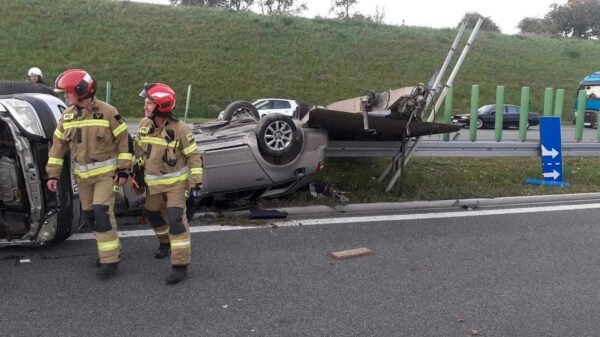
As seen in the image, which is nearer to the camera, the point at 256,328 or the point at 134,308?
the point at 256,328

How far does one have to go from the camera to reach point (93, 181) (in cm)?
398

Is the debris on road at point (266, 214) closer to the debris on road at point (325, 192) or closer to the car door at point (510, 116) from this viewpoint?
the debris on road at point (325, 192)

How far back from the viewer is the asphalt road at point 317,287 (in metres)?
3.29

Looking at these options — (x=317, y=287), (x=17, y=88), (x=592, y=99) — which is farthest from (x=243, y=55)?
(x=317, y=287)

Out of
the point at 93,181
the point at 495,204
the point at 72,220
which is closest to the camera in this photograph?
the point at 93,181

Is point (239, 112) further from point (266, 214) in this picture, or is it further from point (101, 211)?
point (101, 211)

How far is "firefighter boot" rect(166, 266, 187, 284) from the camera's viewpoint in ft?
12.8

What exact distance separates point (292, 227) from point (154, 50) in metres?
24.2

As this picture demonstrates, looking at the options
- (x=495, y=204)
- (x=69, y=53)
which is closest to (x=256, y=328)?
(x=495, y=204)

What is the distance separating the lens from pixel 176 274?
3.93 meters

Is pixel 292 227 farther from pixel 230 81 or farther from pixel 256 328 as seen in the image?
pixel 230 81

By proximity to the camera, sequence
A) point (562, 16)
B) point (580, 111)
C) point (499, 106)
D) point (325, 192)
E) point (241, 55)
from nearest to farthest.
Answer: point (325, 192)
point (499, 106)
point (580, 111)
point (241, 55)
point (562, 16)

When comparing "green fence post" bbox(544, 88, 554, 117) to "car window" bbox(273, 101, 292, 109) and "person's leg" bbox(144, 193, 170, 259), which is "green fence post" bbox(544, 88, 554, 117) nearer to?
"person's leg" bbox(144, 193, 170, 259)

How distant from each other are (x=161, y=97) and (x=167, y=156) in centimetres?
46
